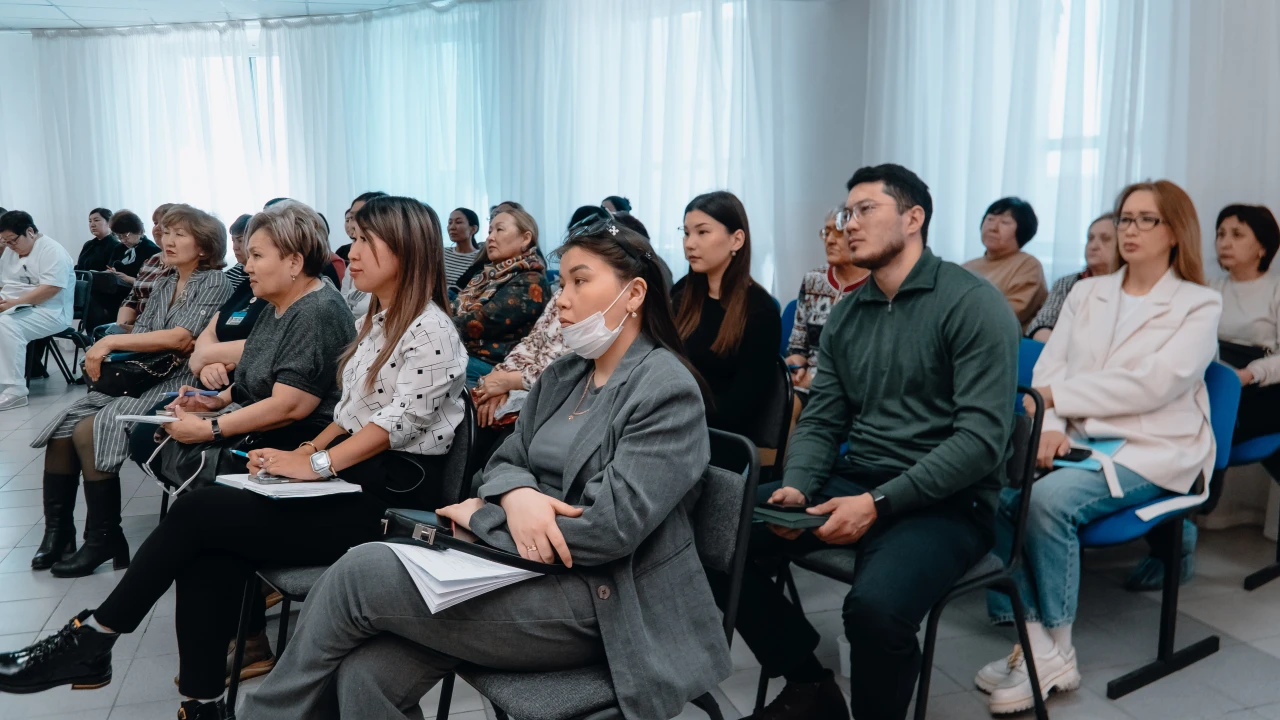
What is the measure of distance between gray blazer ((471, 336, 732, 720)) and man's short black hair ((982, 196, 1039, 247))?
9.10 ft

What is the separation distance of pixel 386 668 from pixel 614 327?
2.27ft

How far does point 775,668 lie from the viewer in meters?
2.00

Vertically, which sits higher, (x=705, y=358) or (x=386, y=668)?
(x=705, y=358)

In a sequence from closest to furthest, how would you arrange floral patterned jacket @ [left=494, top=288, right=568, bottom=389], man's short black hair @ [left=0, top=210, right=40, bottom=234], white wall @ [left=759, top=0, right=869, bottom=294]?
1. floral patterned jacket @ [left=494, top=288, right=568, bottom=389]
2. white wall @ [left=759, top=0, right=869, bottom=294]
3. man's short black hair @ [left=0, top=210, right=40, bottom=234]

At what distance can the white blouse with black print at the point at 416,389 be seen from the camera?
82.5 inches

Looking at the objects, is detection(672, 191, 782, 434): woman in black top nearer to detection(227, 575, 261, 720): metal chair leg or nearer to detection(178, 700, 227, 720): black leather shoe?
detection(227, 575, 261, 720): metal chair leg

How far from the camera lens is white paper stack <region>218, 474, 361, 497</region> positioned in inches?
75.1

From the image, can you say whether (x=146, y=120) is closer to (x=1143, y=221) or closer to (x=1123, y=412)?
(x=1143, y=221)

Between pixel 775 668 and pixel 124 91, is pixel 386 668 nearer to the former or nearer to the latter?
pixel 775 668

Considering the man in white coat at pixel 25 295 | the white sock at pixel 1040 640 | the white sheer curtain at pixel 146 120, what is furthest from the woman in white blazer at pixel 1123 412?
the white sheer curtain at pixel 146 120

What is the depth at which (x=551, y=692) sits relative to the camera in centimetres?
143

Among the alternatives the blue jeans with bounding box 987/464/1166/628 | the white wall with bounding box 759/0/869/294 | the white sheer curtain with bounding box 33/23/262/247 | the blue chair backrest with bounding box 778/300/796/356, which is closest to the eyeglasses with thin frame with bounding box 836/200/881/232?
the blue jeans with bounding box 987/464/1166/628

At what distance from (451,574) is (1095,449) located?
1766 mm

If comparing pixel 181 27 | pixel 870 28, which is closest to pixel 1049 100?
pixel 870 28
